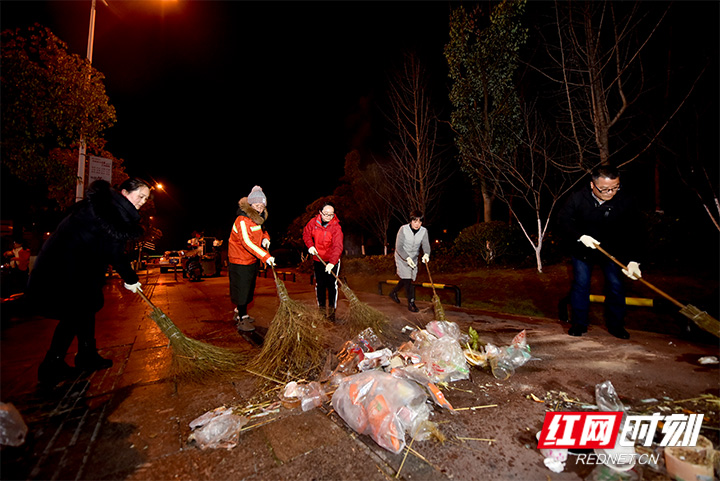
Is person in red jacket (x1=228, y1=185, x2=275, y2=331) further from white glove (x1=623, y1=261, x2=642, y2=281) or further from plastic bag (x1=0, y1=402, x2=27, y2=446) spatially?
white glove (x1=623, y1=261, x2=642, y2=281)

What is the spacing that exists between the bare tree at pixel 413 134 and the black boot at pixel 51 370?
32.4 feet

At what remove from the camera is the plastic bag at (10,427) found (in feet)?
5.81

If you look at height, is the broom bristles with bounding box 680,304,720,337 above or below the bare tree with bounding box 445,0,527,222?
below

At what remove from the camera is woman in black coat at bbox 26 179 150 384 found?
2.71 metres

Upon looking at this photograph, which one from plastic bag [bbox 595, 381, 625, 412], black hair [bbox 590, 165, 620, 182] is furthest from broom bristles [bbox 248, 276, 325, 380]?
black hair [bbox 590, 165, 620, 182]

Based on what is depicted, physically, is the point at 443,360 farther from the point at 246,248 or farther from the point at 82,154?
the point at 82,154

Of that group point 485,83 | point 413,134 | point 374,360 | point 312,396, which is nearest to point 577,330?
point 374,360

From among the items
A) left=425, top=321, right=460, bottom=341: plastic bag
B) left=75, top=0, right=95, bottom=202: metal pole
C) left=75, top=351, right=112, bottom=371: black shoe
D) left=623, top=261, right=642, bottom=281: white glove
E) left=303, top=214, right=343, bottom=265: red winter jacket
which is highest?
left=75, top=0, right=95, bottom=202: metal pole

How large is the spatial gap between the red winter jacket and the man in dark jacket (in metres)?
3.14

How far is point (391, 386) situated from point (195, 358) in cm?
222

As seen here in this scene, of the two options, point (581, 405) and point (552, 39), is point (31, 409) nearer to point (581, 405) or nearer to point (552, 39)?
point (581, 405)

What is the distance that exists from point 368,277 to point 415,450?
9.93 metres

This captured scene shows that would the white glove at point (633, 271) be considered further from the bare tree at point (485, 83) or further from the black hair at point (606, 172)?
the bare tree at point (485, 83)

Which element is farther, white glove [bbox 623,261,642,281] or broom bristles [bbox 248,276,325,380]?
white glove [bbox 623,261,642,281]
